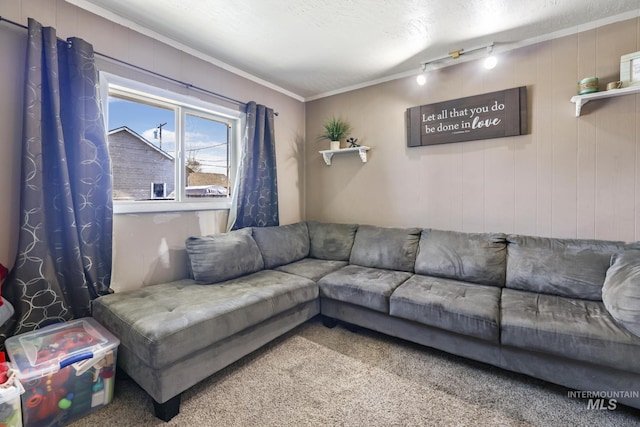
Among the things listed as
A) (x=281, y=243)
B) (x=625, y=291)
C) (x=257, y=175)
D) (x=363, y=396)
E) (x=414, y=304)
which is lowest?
(x=363, y=396)

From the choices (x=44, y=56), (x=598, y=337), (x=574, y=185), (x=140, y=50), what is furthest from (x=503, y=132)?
(x=44, y=56)

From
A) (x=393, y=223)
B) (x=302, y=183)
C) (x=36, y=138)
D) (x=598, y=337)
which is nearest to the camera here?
(x=598, y=337)

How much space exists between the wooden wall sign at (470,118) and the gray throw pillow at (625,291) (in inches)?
46.9

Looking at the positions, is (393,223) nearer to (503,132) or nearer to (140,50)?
(503,132)

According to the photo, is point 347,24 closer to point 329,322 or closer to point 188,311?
point 188,311

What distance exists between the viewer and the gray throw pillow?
4.66 ft

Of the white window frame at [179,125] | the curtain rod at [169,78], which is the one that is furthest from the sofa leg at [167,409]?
the curtain rod at [169,78]

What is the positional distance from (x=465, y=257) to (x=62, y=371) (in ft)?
8.81

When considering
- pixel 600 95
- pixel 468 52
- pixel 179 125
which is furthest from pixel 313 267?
pixel 600 95

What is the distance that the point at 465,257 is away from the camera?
235 cm

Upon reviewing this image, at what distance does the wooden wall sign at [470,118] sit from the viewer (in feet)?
7.89

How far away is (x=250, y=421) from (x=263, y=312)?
631 millimetres

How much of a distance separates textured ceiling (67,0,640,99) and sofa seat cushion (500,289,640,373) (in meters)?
2.00

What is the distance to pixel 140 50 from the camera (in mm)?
2186
